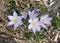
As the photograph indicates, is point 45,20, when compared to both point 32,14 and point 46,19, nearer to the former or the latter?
point 46,19

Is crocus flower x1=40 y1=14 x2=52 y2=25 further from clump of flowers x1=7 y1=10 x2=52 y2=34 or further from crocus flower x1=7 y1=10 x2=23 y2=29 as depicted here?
crocus flower x1=7 y1=10 x2=23 y2=29

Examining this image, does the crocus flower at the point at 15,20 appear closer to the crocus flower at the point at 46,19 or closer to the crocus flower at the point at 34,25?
the crocus flower at the point at 34,25

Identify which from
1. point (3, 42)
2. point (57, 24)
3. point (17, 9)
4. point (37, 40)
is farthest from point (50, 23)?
point (3, 42)

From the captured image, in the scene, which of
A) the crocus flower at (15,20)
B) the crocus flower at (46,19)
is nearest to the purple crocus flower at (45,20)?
the crocus flower at (46,19)

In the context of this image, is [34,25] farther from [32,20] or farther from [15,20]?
[15,20]

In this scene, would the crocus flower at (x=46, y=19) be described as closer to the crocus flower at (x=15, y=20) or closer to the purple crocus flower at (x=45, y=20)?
the purple crocus flower at (x=45, y=20)

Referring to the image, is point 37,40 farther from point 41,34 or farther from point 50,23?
point 50,23

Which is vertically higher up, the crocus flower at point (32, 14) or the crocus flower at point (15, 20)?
the crocus flower at point (32, 14)

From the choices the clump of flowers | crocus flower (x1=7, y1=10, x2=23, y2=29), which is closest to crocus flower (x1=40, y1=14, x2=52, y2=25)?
the clump of flowers

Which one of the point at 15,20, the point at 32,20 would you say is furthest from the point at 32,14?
the point at 15,20
